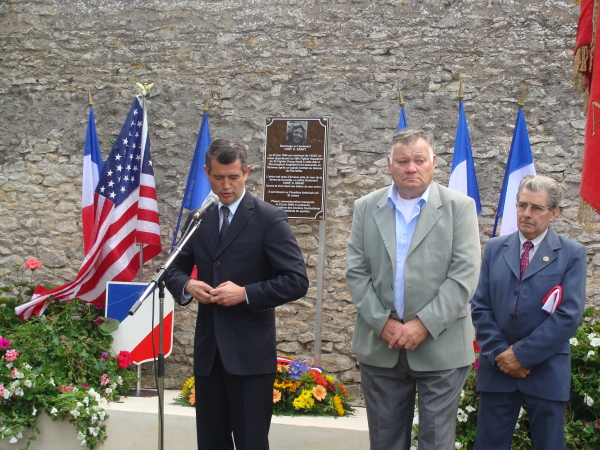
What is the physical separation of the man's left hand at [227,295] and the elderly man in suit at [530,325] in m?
1.05

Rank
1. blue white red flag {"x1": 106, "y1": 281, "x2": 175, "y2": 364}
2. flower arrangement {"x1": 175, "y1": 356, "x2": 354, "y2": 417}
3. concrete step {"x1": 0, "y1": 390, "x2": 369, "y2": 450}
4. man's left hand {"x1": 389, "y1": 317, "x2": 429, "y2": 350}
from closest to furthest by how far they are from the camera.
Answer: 1. man's left hand {"x1": 389, "y1": 317, "x2": 429, "y2": 350}
2. concrete step {"x1": 0, "y1": 390, "x2": 369, "y2": 450}
3. flower arrangement {"x1": 175, "y1": 356, "x2": 354, "y2": 417}
4. blue white red flag {"x1": 106, "y1": 281, "x2": 175, "y2": 364}

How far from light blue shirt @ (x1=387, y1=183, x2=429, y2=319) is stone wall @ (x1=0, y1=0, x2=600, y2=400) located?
2307 mm

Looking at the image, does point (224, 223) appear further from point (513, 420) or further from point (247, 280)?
point (513, 420)

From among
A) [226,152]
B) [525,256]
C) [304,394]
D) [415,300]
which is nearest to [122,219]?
[304,394]

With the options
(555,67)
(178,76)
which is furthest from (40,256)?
(555,67)

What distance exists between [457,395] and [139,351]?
271 cm

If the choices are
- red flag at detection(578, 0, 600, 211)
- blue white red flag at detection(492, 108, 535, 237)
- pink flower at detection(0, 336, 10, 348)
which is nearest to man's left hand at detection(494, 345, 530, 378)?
red flag at detection(578, 0, 600, 211)

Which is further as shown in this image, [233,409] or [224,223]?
[224,223]

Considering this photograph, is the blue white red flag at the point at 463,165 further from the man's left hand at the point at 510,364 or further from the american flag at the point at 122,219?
the american flag at the point at 122,219

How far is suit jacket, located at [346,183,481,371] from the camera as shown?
7.79 feet

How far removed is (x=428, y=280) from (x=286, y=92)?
2.98 meters

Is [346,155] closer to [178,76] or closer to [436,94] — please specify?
[436,94]

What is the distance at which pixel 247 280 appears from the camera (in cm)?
258

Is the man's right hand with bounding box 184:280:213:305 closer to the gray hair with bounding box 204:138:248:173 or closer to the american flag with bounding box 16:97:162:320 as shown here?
the gray hair with bounding box 204:138:248:173
